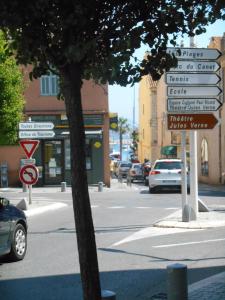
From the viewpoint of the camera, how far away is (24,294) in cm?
738

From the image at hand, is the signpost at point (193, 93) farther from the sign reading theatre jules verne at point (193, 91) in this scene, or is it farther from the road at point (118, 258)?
the road at point (118, 258)

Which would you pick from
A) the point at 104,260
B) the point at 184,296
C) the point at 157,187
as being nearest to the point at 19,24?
the point at 184,296

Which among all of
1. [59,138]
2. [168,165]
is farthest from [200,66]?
[59,138]

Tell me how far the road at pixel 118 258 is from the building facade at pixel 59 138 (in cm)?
1710

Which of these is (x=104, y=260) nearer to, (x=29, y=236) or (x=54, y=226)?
(x=29, y=236)

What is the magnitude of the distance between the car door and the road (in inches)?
12.2

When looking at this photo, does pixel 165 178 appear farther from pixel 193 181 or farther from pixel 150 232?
pixel 150 232

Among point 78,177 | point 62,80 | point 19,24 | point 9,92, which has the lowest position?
point 78,177

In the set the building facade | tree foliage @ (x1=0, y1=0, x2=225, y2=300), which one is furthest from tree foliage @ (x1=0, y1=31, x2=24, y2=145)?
tree foliage @ (x1=0, y1=0, x2=225, y2=300)

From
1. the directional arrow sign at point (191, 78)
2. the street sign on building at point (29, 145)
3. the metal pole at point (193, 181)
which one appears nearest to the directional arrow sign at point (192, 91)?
the directional arrow sign at point (191, 78)

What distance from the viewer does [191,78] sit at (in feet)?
46.2

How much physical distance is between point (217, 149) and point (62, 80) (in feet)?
109

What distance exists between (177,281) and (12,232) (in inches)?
191

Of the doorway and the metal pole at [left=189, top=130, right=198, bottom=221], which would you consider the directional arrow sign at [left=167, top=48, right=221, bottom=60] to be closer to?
the metal pole at [left=189, top=130, right=198, bottom=221]
